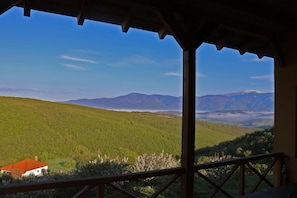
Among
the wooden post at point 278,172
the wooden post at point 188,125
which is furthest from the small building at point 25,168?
the wooden post at point 278,172

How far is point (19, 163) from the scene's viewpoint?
7.41 m

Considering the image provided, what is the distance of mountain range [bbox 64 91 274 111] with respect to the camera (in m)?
9.01

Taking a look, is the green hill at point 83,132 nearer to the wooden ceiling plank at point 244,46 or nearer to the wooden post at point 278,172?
the wooden post at point 278,172

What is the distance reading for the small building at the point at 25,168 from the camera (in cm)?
704

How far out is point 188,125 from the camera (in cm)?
323

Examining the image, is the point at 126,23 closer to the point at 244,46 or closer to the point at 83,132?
the point at 244,46

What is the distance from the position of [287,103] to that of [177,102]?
544 centimetres

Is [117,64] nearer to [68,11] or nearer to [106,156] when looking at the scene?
[106,156]

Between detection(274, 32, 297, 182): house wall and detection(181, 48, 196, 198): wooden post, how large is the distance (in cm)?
213

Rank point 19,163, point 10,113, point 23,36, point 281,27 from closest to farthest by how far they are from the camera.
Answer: point 281,27 → point 19,163 → point 10,113 → point 23,36

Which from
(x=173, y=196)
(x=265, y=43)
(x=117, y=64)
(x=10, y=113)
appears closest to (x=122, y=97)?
(x=117, y=64)

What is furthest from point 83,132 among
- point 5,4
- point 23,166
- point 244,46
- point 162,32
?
point 5,4

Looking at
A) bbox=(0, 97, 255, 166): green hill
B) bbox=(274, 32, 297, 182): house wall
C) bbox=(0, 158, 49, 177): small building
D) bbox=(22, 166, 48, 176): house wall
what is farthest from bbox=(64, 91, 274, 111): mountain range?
bbox=(274, 32, 297, 182): house wall

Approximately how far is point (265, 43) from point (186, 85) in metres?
2.20
